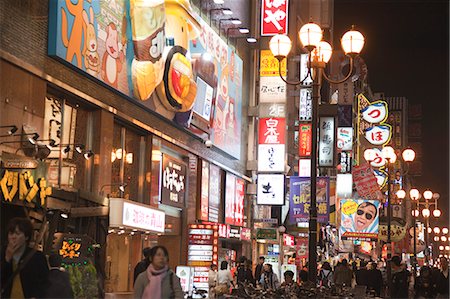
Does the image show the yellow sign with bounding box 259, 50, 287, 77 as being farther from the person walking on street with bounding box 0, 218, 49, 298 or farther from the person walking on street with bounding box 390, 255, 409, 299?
the person walking on street with bounding box 0, 218, 49, 298

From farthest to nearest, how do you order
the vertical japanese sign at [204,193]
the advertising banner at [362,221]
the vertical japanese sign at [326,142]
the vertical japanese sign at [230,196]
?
1. the vertical japanese sign at [326,142]
2. the vertical japanese sign at [230,196]
3. the advertising banner at [362,221]
4. the vertical japanese sign at [204,193]

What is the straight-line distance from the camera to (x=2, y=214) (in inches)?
736

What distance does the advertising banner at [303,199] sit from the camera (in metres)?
34.0

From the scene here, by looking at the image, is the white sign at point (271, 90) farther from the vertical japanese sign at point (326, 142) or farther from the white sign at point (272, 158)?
the vertical japanese sign at point (326, 142)

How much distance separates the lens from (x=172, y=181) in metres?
32.3

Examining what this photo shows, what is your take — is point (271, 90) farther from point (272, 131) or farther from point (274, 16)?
point (274, 16)

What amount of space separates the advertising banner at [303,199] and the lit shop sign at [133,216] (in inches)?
321

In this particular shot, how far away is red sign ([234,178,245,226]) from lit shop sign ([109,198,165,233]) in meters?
15.3

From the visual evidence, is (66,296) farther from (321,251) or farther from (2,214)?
(321,251)

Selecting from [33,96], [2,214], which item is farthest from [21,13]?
[2,214]

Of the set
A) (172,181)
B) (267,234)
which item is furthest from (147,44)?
(267,234)

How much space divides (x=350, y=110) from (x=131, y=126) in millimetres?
40956

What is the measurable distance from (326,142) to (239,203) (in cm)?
932

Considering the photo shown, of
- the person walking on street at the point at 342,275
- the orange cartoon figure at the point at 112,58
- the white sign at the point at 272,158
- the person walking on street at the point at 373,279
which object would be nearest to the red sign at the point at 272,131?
the white sign at the point at 272,158
